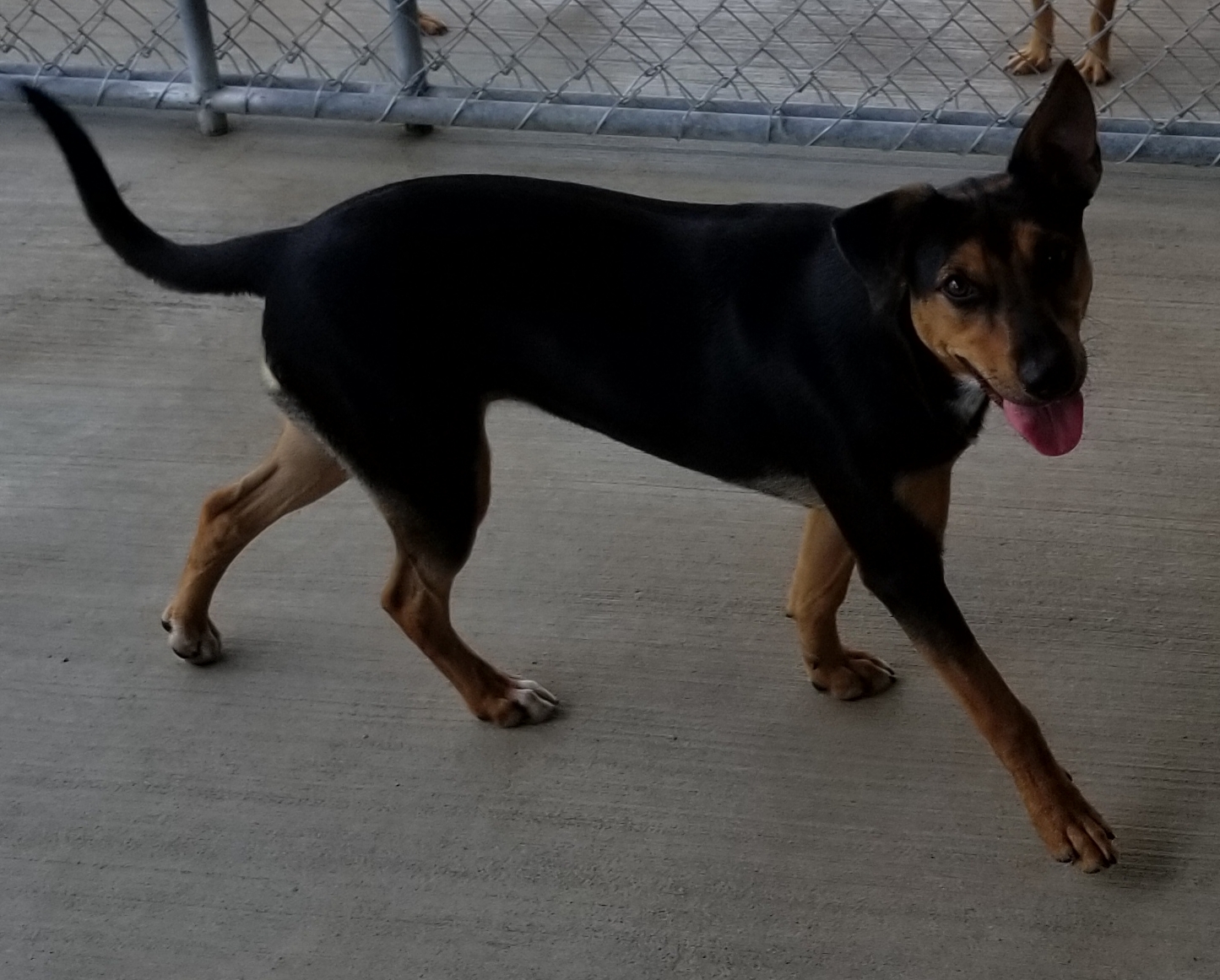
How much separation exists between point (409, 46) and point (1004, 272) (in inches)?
128

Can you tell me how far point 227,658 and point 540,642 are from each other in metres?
0.68

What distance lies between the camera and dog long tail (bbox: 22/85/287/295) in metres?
2.43

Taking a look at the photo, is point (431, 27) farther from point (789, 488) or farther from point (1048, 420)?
point (1048, 420)

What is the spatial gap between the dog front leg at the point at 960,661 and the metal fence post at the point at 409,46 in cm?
309

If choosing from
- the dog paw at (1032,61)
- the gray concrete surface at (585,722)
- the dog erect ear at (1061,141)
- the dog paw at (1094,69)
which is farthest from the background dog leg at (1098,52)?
the dog erect ear at (1061,141)

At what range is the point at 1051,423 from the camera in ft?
6.97

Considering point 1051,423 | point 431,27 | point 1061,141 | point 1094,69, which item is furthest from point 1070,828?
point 431,27

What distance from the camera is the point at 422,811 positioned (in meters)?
2.54

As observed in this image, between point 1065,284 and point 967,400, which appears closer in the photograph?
point 1065,284

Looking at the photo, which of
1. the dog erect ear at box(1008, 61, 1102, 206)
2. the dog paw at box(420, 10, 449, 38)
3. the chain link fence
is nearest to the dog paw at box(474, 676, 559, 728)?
the dog erect ear at box(1008, 61, 1102, 206)

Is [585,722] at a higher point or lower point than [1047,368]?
lower

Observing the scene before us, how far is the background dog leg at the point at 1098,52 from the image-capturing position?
16.1ft

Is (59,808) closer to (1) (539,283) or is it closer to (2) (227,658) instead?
(2) (227,658)


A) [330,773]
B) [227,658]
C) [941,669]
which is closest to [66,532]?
[227,658]
